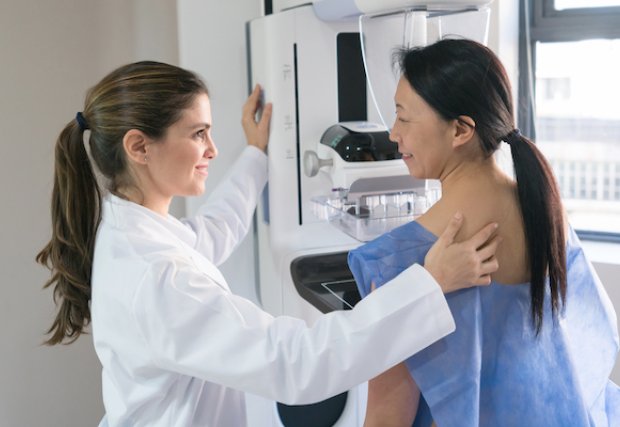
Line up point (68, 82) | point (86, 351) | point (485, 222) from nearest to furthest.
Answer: point (485, 222) < point (68, 82) < point (86, 351)

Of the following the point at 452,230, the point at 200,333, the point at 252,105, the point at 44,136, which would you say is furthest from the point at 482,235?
the point at 44,136

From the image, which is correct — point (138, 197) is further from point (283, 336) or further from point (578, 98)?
point (578, 98)

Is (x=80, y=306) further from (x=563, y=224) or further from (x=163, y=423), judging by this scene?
(x=563, y=224)

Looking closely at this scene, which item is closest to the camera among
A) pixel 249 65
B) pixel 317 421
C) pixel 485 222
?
pixel 485 222

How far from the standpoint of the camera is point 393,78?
1573 millimetres

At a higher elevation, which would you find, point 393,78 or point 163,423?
point 393,78

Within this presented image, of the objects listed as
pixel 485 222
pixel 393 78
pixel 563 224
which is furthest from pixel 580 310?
pixel 393 78

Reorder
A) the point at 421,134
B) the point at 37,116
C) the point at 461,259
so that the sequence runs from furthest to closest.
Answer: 1. the point at 37,116
2. the point at 421,134
3. the point at 461,259

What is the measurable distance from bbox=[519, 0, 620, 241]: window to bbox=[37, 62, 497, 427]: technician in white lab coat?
4.44ft

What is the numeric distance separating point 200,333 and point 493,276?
0.47 m

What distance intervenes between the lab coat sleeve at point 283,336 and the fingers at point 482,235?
0.09m

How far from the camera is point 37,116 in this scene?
7.06ft

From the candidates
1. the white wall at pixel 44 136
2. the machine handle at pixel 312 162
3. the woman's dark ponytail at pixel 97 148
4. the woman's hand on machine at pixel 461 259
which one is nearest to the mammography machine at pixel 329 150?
the machine handle at pixel 312 162

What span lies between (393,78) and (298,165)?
0.35m
